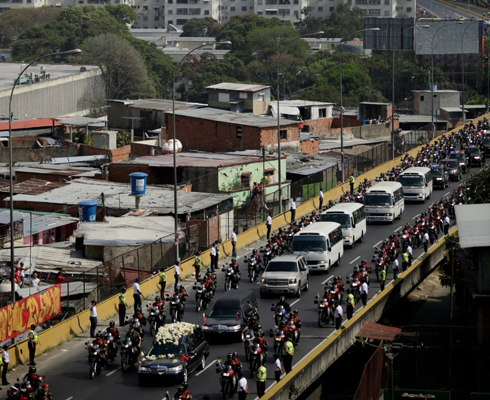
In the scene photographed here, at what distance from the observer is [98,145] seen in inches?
3145

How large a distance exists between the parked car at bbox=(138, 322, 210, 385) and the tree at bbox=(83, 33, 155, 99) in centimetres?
10026

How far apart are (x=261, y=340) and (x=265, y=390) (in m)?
1.46

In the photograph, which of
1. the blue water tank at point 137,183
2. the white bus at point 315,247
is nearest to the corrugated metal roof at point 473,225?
the white bus at point 315,247

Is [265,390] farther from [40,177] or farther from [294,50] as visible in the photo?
[294,50]

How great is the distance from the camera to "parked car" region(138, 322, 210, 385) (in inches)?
957

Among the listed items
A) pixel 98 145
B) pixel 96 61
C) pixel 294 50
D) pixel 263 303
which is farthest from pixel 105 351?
pixel 294 50

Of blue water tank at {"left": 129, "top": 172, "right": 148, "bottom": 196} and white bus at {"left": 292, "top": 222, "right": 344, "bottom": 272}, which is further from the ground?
blue water tank at {"left": 129, "top": 172, "right": 148, "bottom": 196}

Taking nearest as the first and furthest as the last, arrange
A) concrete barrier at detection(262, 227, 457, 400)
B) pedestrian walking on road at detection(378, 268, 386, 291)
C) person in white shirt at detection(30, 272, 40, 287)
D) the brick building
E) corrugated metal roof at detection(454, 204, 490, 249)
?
concrete barrier at detection(262, 227, 457, 400) < corrugated metal roof at detection(454, 204, 490, 249) < person in white shirt at detection(30, 272, 40, 287) < pedestrian walking on road at detection(378, 268, 386, 291) < the brick building

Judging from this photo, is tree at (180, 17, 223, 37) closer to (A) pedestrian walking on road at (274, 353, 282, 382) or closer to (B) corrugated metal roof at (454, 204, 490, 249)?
(B) corrugated metal roof at (454, 204, 490, 249)

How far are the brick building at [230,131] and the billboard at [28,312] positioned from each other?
38845 mm

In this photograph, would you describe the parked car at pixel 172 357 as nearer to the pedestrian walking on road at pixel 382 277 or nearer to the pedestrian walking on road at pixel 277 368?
the pedestrian walking on road at pixel 277 368

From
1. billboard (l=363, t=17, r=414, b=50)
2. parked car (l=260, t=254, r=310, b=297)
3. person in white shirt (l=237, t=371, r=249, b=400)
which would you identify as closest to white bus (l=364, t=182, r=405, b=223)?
parked car (l=260, t=254, r=310, b=297)

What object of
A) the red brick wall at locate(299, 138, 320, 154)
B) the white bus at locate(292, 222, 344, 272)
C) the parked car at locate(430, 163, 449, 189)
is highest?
the red brick wall at locate(299, 138, 320, 154)

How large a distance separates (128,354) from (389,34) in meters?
110
